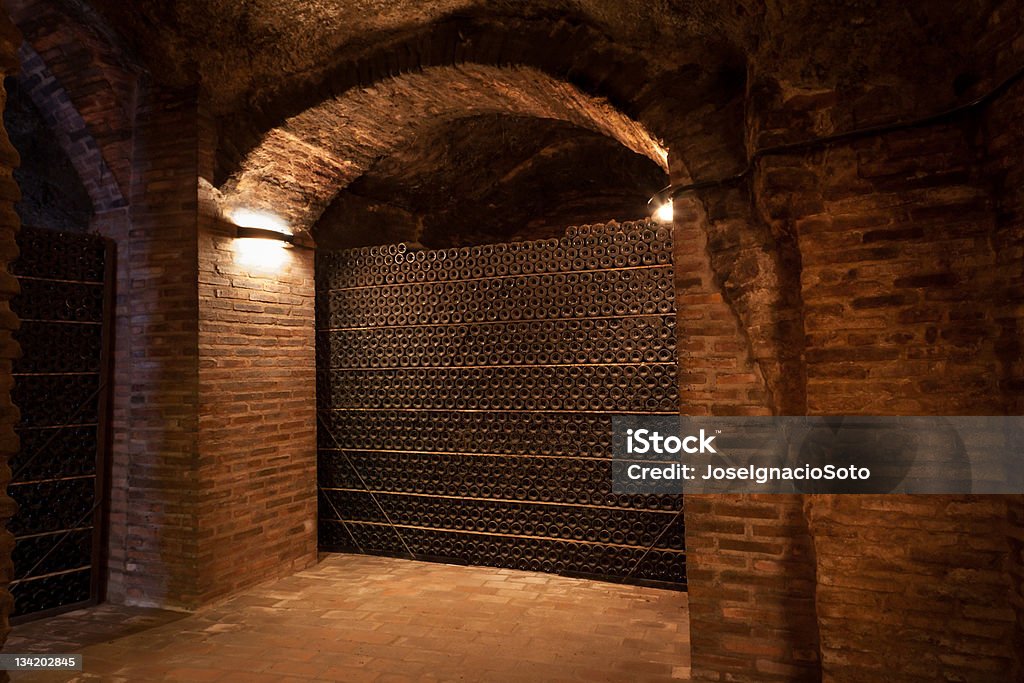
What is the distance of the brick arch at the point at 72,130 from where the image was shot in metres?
4.74

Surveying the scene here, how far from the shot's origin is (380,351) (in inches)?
222

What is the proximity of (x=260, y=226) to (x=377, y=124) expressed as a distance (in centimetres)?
129

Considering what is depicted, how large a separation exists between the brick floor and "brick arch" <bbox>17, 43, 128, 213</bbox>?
3144 mm

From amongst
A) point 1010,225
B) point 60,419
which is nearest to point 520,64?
point 1010,225

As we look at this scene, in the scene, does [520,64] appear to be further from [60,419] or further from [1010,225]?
[60,419]

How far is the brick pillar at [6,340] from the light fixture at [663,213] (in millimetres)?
A: 3686

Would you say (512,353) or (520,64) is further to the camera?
(512,353)

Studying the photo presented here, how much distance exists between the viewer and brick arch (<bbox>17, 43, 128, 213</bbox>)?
474 centimetres

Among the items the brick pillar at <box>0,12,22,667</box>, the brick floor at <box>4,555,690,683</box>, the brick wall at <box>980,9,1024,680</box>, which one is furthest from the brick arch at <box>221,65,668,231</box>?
the brick floor at <box>4,555,690,683</box>

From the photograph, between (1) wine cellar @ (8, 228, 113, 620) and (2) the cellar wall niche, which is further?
(2) the cellar wall niche

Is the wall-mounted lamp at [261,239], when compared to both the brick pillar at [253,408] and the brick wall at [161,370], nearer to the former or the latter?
the brick pillar at [253,408]

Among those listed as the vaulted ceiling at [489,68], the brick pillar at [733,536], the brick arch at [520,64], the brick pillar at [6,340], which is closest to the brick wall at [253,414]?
the vaulted ceiling at [489,68]

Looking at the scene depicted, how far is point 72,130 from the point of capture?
15.9 ft
